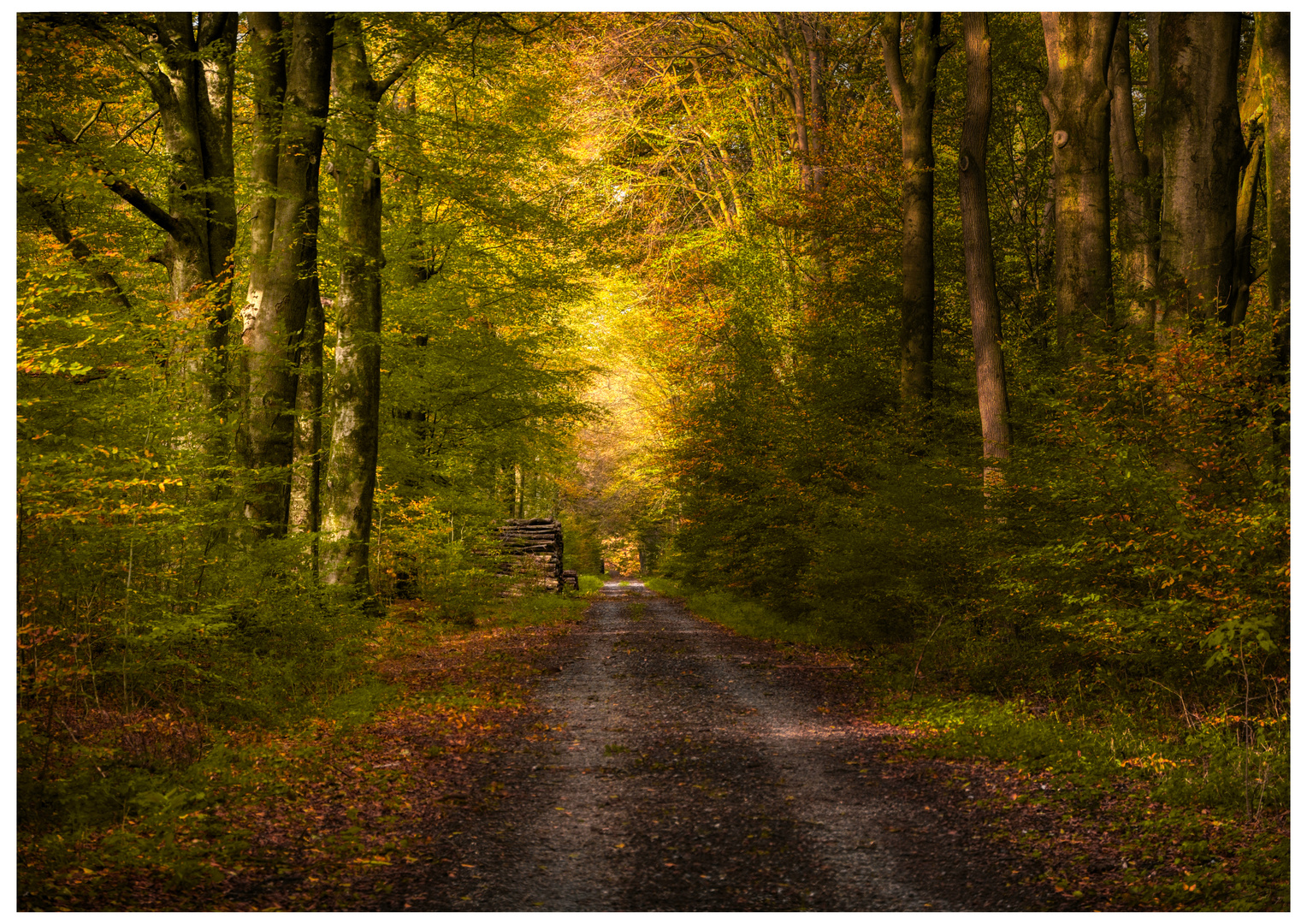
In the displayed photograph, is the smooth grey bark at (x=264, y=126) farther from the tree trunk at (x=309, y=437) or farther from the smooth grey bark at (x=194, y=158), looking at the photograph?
the tree trunk at (x=309, y=437)

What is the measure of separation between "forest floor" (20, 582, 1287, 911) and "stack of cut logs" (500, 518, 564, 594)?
1656 cm

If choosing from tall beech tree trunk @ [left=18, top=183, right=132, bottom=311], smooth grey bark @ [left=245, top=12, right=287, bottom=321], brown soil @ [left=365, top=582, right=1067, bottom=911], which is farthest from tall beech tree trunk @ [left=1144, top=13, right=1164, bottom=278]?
tall beech tree trunk @ [left=18, top=183, right=132, bottom=311]

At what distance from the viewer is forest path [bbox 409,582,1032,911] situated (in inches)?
200

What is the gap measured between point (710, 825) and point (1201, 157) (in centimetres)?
922

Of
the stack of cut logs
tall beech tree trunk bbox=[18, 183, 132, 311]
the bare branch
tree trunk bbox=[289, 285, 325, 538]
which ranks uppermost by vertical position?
the bare branch

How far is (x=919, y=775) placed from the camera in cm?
754

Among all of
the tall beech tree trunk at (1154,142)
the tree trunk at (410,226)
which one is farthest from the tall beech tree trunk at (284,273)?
the tall beech tree trunk at (1154,142)

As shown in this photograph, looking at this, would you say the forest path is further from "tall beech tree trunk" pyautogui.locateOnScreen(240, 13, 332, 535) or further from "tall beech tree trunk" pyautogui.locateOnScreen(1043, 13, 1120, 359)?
"tall beech tree trunk" pyautogui.locateOnScreen(1043, 13, 1120, 359)

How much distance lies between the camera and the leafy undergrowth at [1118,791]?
16.6ft

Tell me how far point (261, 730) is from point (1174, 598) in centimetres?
753

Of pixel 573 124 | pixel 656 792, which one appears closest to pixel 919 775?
pixel 656 792

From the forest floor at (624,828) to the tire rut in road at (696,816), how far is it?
2 cm

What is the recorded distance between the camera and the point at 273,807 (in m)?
6.25

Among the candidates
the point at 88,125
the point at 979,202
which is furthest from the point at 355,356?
the point at 979,202
